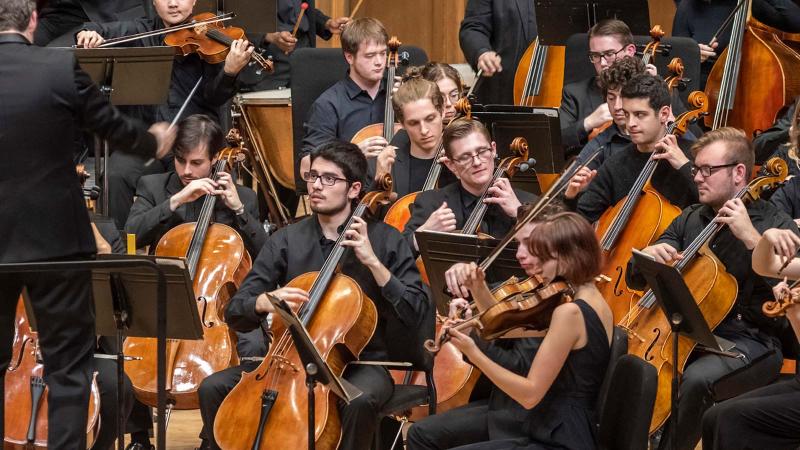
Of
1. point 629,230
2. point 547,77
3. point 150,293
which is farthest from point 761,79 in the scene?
point 150,293

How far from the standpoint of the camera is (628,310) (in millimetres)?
3943

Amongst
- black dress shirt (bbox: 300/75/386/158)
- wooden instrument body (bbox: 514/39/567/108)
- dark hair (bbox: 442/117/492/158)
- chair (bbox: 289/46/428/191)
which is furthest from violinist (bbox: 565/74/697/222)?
chair (bbox: 289/46/428/191)

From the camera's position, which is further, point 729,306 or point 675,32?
point 675,32

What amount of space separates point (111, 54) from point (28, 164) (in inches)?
61.8

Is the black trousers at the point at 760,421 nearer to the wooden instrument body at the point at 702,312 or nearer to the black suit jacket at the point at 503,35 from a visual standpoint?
the wooden instrument body at the point at 702,312

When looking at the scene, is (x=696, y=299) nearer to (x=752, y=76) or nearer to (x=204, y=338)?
(x=204, y=338)

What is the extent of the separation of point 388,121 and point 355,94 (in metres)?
0.33

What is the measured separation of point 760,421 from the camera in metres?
3.49

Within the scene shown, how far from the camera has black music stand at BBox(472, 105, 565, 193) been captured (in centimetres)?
451

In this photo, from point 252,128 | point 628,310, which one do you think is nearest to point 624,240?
point 628,310

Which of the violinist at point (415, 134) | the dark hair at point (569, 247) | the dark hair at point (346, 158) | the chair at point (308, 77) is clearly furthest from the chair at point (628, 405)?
the chair at point (308, 77)

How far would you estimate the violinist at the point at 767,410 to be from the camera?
134 inches

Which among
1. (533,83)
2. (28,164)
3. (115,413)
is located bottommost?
(115,413)

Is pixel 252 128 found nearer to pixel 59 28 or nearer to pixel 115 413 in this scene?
pixel 59 28
